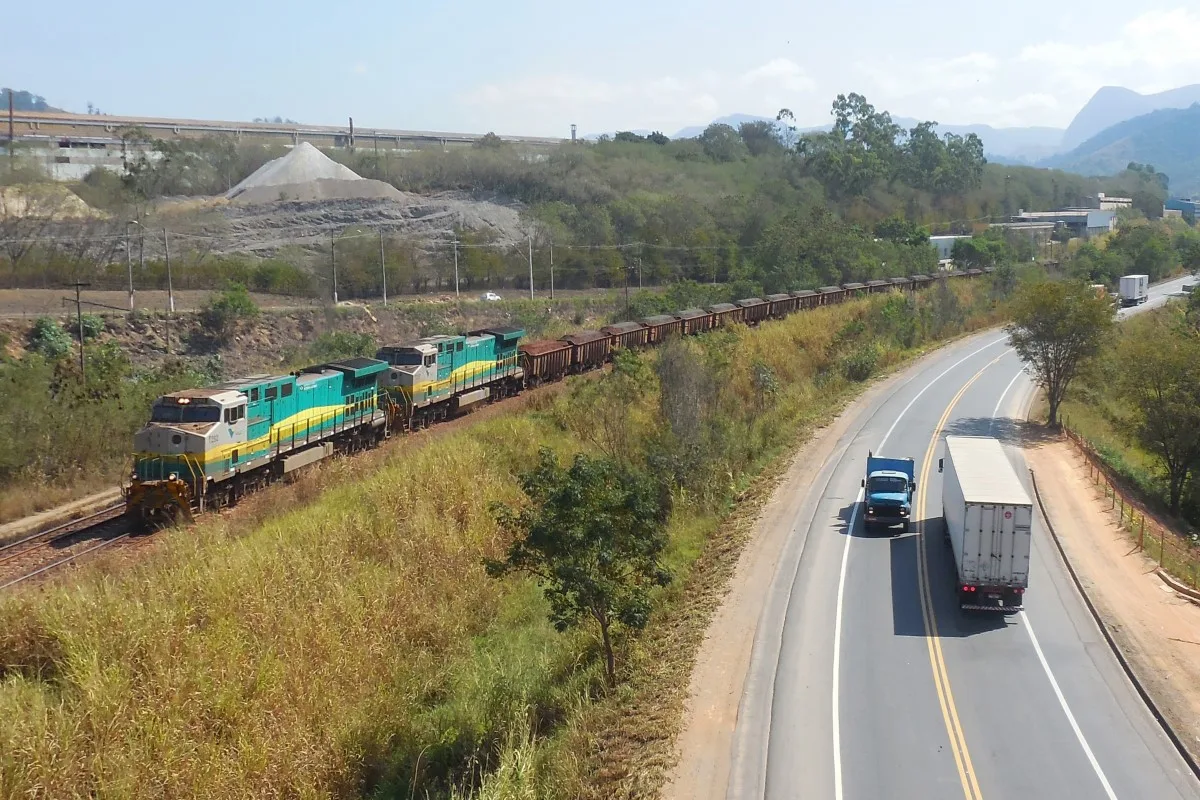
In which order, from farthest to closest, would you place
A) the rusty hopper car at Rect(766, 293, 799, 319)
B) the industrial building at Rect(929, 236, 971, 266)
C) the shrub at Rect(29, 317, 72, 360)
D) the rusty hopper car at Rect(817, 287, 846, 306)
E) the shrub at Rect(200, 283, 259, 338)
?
the industrial building at Rect(929, 236, 971, 266) → the rusty hopper car at Rect(817, 287, 846, 306) → the rusty hopper car at Rect(766, 293, 799, 319) → the shrub at Rect(200, 283, 259, 338) → the shrub at Rect(29, 317, 72, 360)

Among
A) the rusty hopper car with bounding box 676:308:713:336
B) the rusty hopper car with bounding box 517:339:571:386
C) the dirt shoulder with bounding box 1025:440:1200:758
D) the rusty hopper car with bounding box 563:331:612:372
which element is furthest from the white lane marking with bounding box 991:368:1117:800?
the rusty hopper car with bounding box 676:308:713:336

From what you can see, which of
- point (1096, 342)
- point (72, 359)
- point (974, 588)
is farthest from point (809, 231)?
point (974, 588)

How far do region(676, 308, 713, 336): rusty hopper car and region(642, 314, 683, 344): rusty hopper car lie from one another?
52cm

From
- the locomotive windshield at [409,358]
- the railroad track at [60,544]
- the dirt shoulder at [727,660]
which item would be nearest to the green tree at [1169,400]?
the dirt shoulder at [727,660]

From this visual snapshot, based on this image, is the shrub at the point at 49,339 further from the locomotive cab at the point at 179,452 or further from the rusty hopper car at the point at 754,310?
the rusty hopper car at the point at 754,310

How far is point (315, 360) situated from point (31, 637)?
35.1 meters

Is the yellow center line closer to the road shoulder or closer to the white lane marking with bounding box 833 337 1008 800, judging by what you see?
the white lane marking with bounding box 833 337 1008 800

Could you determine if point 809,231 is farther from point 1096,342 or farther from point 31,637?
point 31,637

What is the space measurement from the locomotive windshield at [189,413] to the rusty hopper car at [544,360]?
2215 cm

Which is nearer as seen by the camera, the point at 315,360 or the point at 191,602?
the point at 191,602

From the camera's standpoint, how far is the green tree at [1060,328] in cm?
4474

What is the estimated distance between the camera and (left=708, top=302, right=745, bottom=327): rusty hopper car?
64000mm

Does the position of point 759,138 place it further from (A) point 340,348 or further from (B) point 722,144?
(A) point 340,348

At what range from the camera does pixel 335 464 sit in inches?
1292
